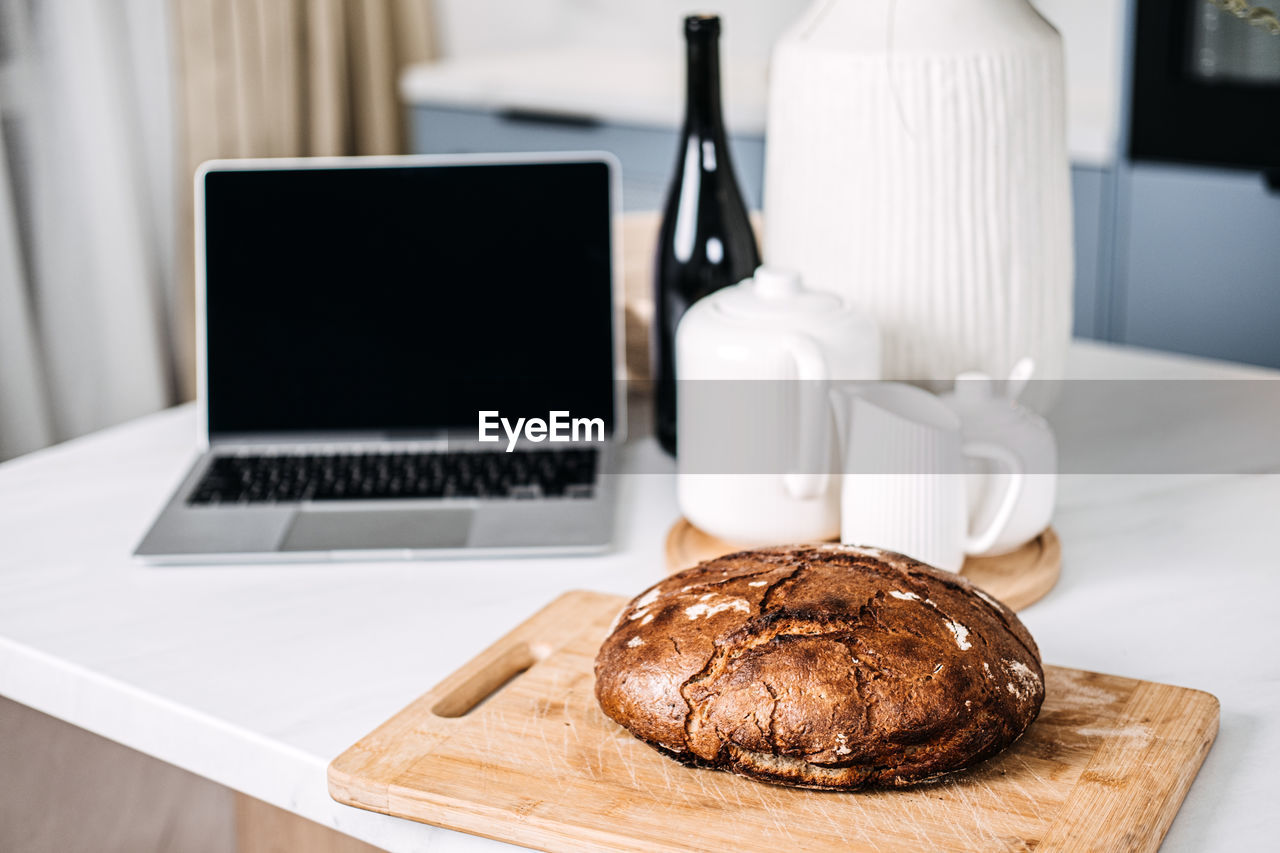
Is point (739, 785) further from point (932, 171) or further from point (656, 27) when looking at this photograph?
point (656, 27)

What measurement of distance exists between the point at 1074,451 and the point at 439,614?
0.61 metres

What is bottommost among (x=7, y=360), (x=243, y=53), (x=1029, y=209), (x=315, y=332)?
(x=7, y=360)

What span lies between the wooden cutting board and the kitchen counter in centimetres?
3

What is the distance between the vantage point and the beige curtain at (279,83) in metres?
2.38

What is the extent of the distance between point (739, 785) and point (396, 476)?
511 millimetres

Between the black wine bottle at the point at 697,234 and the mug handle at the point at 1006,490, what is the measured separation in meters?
0.34

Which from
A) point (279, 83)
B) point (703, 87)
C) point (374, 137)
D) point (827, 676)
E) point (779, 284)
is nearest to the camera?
point (827, 676)

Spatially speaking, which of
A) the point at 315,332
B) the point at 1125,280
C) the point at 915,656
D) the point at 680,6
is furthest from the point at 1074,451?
the point at 680,6

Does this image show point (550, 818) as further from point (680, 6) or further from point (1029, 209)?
point (680, 6)

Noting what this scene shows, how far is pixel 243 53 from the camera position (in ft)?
7.99

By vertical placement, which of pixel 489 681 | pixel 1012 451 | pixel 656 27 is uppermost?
pixel 656 27

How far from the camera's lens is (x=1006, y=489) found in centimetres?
85

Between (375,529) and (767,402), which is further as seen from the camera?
(375,529)

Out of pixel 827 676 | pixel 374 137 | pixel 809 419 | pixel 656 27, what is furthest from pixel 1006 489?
pixel 656 27
